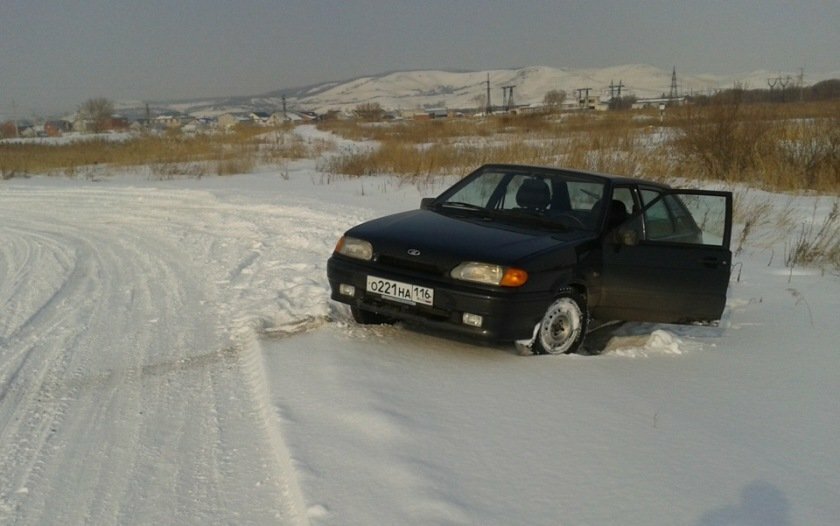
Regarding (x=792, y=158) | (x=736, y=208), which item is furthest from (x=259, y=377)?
(x=792, y=158)

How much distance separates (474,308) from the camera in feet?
15.4

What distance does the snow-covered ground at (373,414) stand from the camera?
292 centimetres

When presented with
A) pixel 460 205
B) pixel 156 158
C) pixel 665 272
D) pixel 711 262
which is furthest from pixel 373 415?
pixel 156 158

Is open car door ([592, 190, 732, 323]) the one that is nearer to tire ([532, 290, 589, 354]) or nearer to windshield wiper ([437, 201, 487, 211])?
tire ([532, 290, 589, 354])

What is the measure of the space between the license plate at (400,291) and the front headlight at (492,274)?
268mm

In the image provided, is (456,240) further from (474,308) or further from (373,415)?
(373,415)

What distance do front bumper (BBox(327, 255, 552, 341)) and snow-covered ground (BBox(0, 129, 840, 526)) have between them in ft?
0.82

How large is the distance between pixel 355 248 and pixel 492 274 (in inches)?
45.6

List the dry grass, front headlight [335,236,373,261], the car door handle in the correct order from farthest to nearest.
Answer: the dry grass
the car door handle
front headlight [335,236,373,261]

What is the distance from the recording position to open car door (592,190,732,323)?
17.8ft

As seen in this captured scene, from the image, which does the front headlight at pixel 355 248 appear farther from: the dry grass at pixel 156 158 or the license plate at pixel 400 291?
the dry grass at pixel 156 158

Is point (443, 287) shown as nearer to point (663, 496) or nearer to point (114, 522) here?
point (663, 496)

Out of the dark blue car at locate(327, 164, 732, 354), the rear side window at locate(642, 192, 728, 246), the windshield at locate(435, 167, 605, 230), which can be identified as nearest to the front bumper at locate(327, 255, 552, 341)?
the dark blue car at locate(327, 164, 732, 354)

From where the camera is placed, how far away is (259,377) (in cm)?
437
